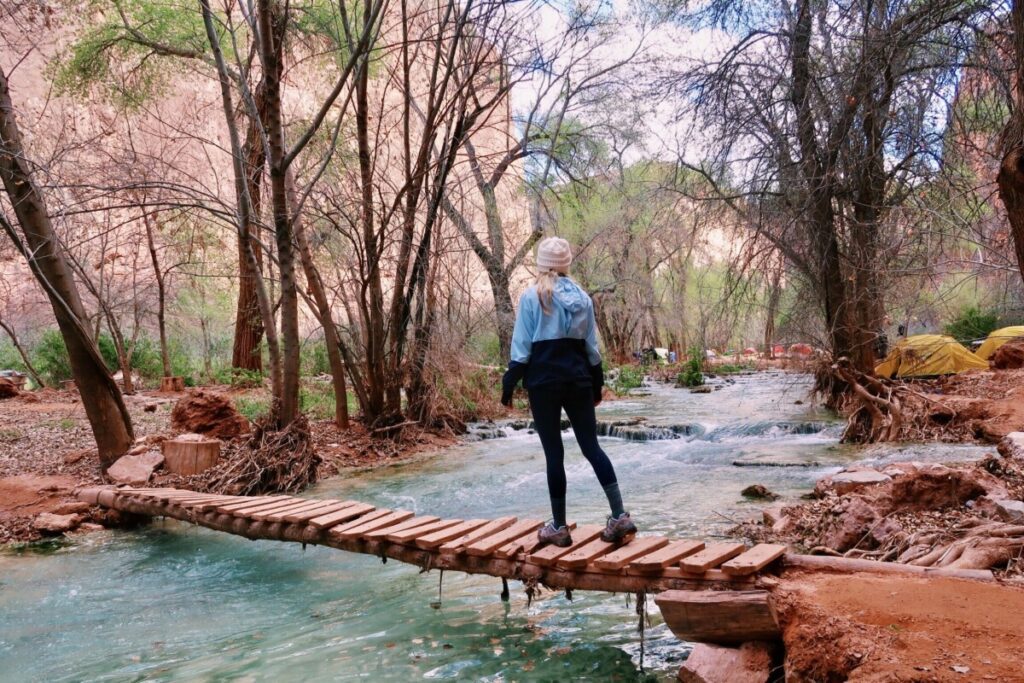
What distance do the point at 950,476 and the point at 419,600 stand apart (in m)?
3.99

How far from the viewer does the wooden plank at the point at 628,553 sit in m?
3.95

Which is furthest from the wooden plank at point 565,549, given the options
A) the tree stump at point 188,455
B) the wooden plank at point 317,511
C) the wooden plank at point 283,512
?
the tree stump at point 188,455

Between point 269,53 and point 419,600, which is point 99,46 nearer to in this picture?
point 269,53

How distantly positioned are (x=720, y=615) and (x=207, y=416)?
757 centimetres

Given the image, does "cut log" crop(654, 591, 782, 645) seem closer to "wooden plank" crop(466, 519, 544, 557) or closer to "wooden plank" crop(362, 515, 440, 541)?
"wooden plank" crop(466, 519, 544, 557)

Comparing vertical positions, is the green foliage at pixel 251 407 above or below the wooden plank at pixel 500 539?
above

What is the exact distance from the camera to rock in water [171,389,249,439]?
938cm

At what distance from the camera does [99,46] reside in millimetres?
13156

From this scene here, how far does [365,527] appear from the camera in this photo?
17.0 ft

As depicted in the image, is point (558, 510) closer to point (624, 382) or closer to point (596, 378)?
point (596, 378)

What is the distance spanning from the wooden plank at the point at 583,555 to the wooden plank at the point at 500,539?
0.45 meters

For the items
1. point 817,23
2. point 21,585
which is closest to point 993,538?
point 21,585

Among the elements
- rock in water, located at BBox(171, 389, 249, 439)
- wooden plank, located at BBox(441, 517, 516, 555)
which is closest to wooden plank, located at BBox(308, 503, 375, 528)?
wooden plank, located at BBox(441, 517, 516, 555)

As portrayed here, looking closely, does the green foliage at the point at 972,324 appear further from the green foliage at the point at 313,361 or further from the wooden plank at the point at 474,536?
the wooden plank at the point at 474,536
